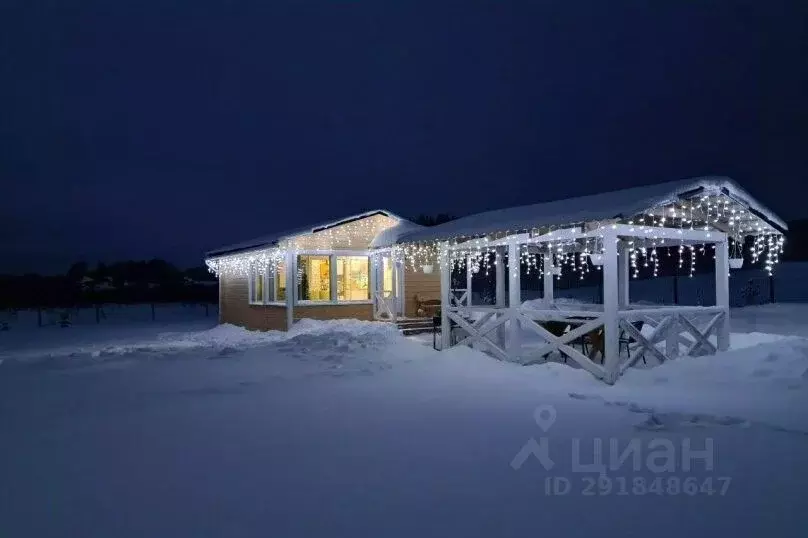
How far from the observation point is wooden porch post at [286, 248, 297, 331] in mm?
16234

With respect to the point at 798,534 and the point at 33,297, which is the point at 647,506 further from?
the point at 33,297

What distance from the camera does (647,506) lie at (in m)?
4.09

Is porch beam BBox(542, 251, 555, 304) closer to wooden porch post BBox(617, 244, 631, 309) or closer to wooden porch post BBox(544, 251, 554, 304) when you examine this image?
wooden porch post BBox(544, 251, 554, 304)

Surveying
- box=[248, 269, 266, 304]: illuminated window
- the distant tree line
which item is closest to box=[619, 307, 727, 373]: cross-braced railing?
box=[248, 269, 266, 304]: illuminated window

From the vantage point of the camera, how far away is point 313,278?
67.2ft

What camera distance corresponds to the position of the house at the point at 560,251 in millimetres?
8781

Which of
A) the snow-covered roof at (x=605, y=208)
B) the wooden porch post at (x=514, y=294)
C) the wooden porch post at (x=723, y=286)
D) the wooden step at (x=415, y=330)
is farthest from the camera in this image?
the wooden step at (x=415, y=330)

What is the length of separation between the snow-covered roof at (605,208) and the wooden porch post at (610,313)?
1.71 feet

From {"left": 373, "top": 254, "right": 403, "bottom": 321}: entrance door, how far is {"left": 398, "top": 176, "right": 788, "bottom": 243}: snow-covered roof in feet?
19.1

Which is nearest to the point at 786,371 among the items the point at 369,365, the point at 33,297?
the point at 369,365

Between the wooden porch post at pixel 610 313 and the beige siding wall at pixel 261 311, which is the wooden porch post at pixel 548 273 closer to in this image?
the wooden porch post at pixel 610 313

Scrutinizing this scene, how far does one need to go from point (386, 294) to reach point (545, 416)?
39.1 ft

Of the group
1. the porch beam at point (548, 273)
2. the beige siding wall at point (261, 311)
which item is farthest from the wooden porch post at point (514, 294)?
the beige siding wall at point (261, 311)

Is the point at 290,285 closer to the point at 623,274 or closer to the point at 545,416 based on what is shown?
the point at 623,274
